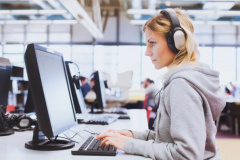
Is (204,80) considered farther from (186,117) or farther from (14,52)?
(14,52)

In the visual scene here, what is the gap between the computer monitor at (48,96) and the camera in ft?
3.30

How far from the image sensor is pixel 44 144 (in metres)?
1.14

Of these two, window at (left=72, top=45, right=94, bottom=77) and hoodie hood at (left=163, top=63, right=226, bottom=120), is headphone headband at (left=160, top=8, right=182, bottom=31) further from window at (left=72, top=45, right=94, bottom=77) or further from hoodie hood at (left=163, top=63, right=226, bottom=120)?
window at (left=72, top=45, right=94, bottom=77)

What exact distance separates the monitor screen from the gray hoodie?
0.31 metres

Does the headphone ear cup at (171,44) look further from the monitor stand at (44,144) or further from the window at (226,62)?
the window at (226,62)

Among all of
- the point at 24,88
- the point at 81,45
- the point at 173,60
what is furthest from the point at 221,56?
the point at 173,60

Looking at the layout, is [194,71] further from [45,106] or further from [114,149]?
[45,106]

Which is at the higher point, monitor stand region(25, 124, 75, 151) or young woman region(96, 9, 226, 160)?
young woman region(96, 9, 226, 160)

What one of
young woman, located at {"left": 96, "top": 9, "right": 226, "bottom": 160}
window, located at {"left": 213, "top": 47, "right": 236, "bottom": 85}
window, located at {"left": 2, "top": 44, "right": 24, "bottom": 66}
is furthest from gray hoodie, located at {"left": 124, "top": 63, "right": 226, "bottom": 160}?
window, located at {"left": 2, "top": 44, "right": 24, "bottom": 66}

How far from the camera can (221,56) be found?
9.68 meters

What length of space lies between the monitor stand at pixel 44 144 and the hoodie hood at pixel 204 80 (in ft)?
1.59

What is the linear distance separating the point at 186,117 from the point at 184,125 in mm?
27

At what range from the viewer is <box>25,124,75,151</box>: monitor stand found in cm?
110

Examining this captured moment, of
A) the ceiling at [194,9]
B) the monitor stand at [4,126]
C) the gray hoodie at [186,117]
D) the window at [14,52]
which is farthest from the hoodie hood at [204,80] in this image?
the window at [14,52]
